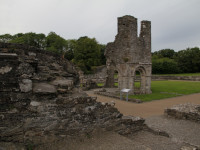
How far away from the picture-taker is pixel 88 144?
364cm

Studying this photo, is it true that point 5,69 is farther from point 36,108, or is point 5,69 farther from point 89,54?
point 89,54

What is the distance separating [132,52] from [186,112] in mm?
7971

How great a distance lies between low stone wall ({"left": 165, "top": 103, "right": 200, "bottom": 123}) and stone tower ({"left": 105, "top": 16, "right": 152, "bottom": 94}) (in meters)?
6.59

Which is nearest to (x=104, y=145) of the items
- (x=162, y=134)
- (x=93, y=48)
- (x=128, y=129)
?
A: (x=128, y=129)

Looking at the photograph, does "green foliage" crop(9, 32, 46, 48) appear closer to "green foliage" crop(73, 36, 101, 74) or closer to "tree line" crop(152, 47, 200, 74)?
"green foliage" crop(73, 36, 101, 74)

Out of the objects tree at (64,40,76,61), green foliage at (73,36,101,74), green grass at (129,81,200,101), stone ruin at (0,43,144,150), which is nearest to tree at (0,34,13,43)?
tree at (64,40,76,61)

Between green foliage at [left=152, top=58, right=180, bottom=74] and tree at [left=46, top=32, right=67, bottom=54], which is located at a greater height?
tree at [left=46, top=32, right=67, bottom=54]

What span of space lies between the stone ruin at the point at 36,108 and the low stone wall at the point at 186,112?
4.72 meters

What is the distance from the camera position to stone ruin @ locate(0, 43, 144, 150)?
3.22 m

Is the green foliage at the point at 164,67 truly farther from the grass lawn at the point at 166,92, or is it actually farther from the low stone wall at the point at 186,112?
the low stone wall at the point at 186,112

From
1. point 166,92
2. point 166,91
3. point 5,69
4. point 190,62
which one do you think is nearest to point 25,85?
point 5,69

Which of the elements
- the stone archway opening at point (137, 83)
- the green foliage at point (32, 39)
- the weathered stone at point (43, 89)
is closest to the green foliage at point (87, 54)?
the green foliage at point (32, 39)

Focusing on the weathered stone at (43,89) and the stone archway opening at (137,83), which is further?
the stone archway opening at (137,83)

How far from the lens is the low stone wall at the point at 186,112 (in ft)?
23.5
